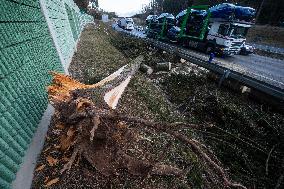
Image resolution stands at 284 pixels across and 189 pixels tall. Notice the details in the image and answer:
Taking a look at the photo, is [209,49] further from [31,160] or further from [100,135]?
[31,160]

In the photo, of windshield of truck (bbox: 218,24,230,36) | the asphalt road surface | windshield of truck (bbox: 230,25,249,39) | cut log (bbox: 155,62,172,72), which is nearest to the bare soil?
cut log (bbox: 155,62,172,72)

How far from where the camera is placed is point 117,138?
3875mm

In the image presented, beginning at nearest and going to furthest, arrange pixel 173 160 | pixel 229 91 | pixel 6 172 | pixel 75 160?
pixel 6 172
pixel 75 160
pixel 173 160
pixel 229 91

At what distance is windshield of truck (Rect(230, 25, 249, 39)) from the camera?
47.0 feet

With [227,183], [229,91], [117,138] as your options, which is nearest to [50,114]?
[117,138]

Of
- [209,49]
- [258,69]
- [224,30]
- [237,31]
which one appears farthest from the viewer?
[209,49]

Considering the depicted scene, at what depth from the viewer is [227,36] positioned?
14461 mm

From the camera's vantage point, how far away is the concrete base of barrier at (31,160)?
3328 mm

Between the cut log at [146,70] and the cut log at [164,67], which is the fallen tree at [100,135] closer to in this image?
the cut log at [146,70]

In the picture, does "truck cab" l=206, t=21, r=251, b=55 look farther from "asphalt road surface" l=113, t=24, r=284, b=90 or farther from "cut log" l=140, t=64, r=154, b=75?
"cut log" l=140, t=64, r=154, b=75

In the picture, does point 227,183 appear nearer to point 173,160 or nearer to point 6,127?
point 173,160

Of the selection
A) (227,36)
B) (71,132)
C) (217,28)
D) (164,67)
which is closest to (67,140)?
(71,132)

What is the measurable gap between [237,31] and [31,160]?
14.6m

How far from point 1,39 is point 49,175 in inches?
89.3
